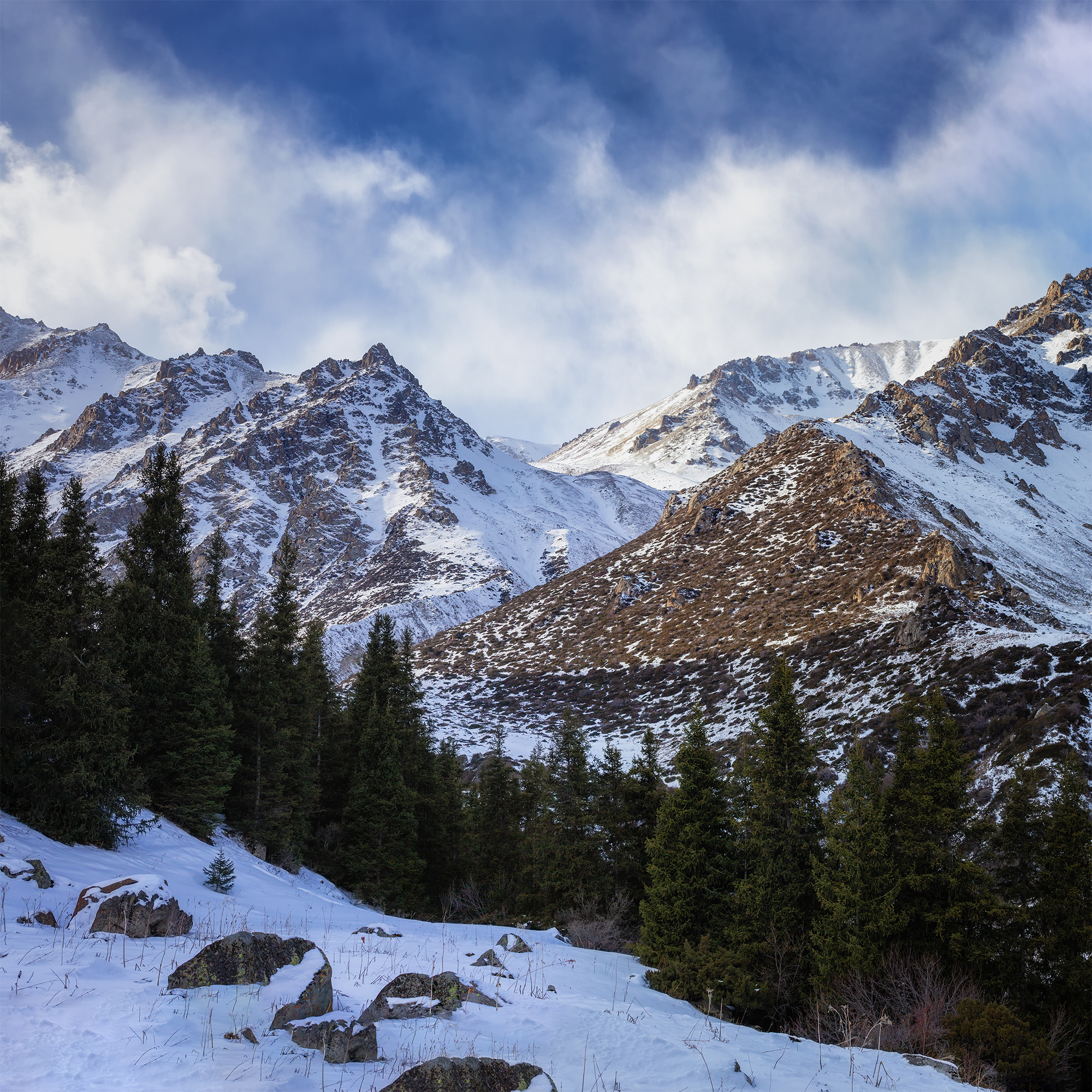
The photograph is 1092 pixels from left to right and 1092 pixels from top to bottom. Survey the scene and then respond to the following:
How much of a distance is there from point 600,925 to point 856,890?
7379 mm

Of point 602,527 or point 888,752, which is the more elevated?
point 602,527

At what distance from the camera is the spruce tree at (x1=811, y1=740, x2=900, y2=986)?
14.5m

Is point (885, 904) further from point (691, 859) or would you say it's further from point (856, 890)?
point (691, 859)

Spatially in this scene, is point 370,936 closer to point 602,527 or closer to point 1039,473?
point 1039,473

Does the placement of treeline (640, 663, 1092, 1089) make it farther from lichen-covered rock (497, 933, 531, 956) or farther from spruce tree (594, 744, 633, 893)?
spruce tree (594, 744, 633, 893)

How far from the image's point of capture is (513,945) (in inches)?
459

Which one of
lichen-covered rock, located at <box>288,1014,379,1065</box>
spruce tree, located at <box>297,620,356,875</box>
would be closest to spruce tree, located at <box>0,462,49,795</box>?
lichen-covered rock, located at <box>288,1014,379,1065</box>

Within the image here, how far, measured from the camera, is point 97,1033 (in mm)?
5520

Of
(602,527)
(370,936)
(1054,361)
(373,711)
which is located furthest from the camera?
(602,527)

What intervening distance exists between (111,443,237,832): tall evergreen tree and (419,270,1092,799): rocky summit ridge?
24895 millimetres

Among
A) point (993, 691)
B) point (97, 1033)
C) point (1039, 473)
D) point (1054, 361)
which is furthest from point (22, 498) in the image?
point (1054, 361)

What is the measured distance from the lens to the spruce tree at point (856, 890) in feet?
47.6

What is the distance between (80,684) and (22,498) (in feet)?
23.0

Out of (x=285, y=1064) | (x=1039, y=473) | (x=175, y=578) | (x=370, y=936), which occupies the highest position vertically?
(x=1039, y=473)
